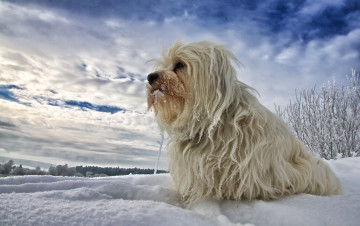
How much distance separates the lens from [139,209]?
5.94 ft

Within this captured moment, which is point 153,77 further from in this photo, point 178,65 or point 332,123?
point 332,123

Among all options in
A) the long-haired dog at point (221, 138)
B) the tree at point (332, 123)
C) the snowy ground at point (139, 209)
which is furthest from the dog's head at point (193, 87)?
the tree at point (332, 123)

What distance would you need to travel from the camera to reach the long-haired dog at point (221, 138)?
2521 mm

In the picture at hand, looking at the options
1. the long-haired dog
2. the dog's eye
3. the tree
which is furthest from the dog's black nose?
the tree

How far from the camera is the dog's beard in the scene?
2.82 metres

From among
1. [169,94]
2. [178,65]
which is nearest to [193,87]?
[169,94]

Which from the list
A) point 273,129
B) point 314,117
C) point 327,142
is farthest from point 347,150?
point 273,129

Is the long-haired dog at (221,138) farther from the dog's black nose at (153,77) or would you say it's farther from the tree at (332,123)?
the tree at (332,123)

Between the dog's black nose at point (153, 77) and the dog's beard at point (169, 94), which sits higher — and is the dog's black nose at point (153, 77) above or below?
above

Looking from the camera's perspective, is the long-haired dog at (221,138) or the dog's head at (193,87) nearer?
the long-haired dog at (221,138)

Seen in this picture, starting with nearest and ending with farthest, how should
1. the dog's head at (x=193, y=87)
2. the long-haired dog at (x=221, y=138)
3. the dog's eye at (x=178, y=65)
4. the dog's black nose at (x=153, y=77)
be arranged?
the long-haired dog at (x=221, y=138) → the dog's head at (x=193, y=87) → the dog's black nose at (x=153, y=77) → the dog's eye at (x=178, y=65)

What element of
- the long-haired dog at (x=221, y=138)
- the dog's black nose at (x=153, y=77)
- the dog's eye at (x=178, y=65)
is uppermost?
the dog's eye at (x=178, y=65)

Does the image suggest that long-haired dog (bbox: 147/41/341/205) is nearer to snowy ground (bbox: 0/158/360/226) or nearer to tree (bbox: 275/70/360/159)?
snowy ground (bbox: 0/158/360/226)

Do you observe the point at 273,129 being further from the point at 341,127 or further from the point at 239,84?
the point at 341,127
